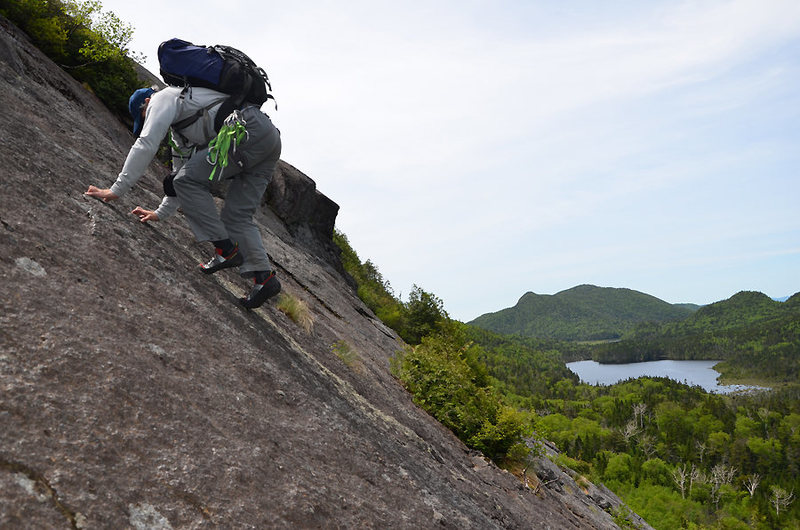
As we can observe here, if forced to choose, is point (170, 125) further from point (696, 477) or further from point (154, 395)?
point (696, 477)

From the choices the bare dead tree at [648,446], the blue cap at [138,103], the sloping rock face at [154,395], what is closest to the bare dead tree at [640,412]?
the bare dead tree at [648,446]

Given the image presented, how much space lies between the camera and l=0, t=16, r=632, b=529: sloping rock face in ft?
7.93

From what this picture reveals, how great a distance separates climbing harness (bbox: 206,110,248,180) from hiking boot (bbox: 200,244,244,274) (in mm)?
911

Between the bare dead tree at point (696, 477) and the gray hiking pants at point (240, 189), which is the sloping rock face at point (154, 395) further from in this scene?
the bare dead tree at point (696, 477)

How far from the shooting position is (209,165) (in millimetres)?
4855

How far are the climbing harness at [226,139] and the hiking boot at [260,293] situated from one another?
1.30m

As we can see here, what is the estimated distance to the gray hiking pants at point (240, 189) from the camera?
4883 millimetres

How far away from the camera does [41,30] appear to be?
9492 mm

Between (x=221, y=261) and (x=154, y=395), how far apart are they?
2.36 metres

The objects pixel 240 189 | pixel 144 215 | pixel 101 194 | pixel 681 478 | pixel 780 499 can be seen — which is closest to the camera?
pixel 101 194

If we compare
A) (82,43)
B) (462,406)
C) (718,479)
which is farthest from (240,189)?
(718,479)

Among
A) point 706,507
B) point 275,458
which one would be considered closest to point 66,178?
point 275,458

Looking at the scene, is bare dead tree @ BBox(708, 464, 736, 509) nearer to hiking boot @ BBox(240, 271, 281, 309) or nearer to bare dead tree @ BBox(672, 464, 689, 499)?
bare dead tree @ BBox(672, 464, 689, 499)

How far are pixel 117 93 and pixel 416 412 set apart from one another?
993cm
